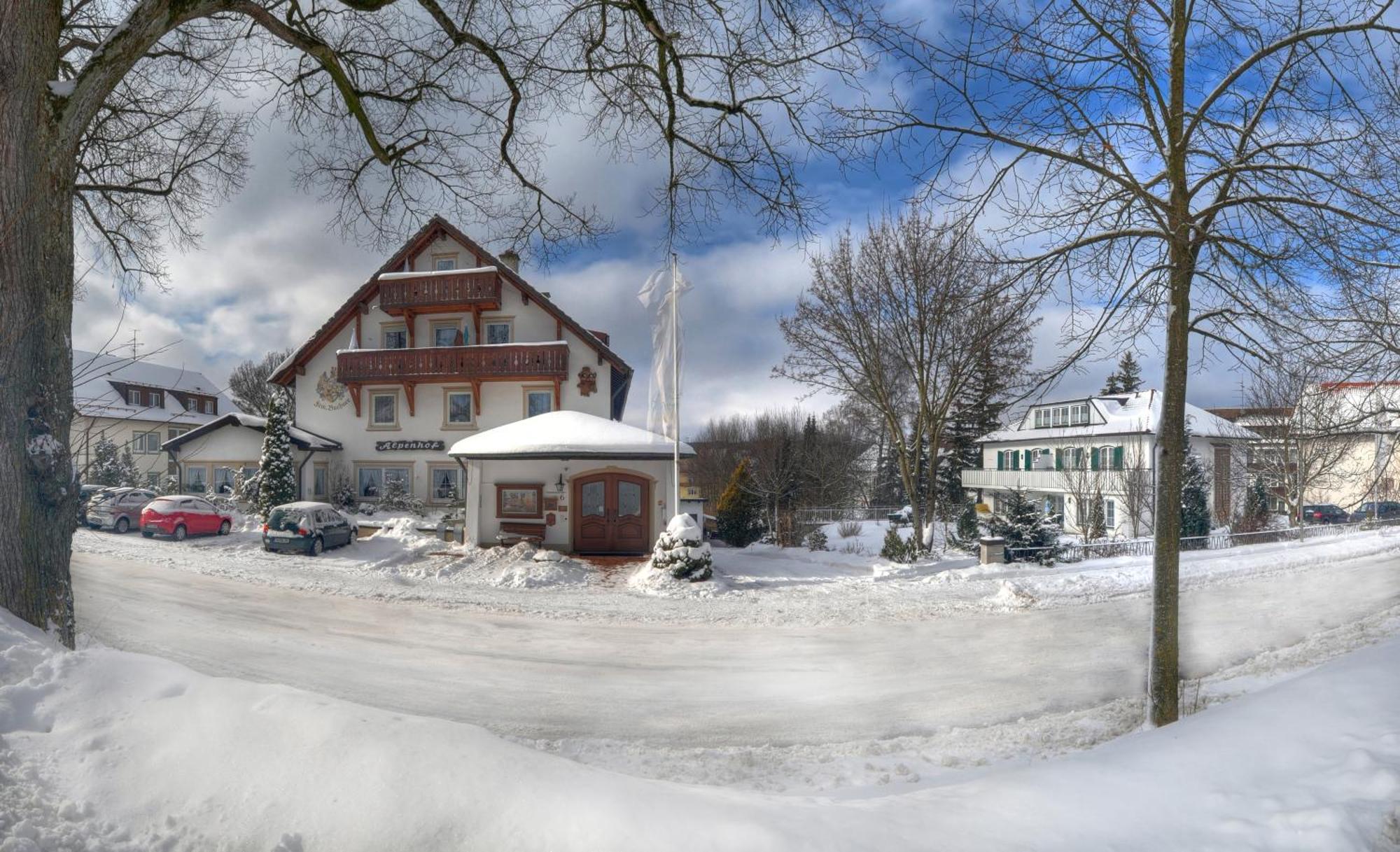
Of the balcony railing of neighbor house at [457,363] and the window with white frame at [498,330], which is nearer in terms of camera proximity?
the balcony railing of neighbor house at [457,363]

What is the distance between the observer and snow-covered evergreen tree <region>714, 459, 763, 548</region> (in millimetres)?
22453

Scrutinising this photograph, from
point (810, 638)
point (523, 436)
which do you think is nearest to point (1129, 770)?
point (810, 638)

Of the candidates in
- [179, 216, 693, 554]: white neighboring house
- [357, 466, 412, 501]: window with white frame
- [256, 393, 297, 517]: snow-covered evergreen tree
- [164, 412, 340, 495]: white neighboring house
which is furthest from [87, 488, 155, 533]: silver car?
[357, 466, 412, 501]: window with white frame

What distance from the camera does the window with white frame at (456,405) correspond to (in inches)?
1002

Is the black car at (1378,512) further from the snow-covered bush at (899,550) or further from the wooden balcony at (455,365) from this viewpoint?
the wooden balcony at (455,365)

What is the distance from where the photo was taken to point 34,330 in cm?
384

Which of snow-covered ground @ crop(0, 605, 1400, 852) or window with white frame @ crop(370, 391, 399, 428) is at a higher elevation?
window with white frame @ crop(370, 391, 399, 428)

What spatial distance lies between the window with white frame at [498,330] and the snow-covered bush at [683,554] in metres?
14.3

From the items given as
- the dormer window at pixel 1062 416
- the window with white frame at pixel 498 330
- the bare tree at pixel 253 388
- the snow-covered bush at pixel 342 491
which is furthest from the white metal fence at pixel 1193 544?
the bare tree at pixel 253 388

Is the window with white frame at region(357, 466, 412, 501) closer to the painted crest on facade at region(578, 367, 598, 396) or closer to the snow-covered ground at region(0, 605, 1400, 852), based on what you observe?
the painted crest on facade at region(578, 367, 598, 396)

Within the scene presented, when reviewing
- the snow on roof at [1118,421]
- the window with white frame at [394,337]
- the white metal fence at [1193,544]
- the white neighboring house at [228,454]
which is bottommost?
the white metal fence at [1193,544]

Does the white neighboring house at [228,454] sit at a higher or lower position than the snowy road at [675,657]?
higher

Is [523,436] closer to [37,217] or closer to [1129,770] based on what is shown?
[37,217]

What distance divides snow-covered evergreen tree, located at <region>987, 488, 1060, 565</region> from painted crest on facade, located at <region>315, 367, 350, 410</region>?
24.7 meters
